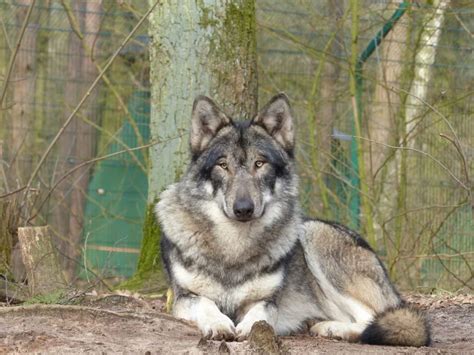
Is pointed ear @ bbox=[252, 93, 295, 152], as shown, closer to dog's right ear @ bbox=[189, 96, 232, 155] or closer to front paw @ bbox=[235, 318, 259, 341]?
dog's right ear @ bbox=[189, 96, 232, 155]

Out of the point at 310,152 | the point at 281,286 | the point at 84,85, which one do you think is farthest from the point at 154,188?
the point at 84,85

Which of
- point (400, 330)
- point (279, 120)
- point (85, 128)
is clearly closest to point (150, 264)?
point (279, 120)

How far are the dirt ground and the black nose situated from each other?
2.53ft

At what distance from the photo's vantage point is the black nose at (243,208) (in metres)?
5.45

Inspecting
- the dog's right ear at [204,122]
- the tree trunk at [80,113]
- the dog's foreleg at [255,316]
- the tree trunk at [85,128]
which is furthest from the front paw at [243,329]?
the tree trunk at [85,128]

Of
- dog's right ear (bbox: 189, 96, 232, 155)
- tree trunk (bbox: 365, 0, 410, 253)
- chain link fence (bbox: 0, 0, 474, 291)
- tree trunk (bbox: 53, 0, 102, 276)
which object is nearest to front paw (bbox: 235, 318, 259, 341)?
dog's right ear (bbox: 189, 96, 232, 155)

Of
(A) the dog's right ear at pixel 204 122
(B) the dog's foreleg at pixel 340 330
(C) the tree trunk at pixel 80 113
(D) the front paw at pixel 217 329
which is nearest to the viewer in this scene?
(D) the front paw at pixel 217 329

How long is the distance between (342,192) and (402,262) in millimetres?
1072

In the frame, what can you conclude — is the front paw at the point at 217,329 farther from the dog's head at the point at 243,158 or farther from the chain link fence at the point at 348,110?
the chain link fence at the point at 348,110

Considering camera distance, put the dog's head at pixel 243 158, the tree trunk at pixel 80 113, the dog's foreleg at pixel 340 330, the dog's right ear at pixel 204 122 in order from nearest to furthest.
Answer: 1. the dog's head at pixel 243 158
2. the dog's foreleg at pixel 340 330
3. the dog's right ear at pixel 204 122
4. the tree trunk at pixel 80 113

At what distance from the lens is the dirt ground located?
15.0ft

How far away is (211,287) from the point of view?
5.66m

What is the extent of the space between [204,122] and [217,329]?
5.14 ft

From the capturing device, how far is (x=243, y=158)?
18.6ft
